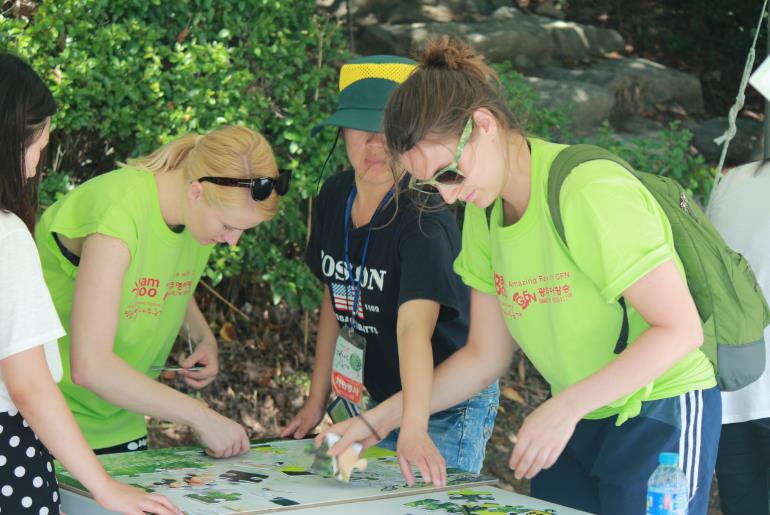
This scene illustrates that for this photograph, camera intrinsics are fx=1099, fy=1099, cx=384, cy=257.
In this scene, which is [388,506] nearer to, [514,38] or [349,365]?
[349,365]

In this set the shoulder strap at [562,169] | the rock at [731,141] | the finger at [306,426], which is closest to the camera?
the shoulder strap at [562,169]

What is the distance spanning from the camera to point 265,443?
316 centimetres

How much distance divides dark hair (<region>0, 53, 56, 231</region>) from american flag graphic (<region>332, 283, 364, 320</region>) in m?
1.04

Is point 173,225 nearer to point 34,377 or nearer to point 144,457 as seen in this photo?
point 144,457

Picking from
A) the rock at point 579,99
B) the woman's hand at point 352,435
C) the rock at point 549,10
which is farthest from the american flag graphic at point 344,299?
the rock at point 549,10

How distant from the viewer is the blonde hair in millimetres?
2967

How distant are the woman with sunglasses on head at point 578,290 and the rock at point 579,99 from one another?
4968 mm

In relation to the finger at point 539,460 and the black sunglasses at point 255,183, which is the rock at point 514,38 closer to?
the black sunglasses at point 255,183

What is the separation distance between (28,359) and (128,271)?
72 centimetres

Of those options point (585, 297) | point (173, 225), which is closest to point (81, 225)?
point (173, 225)

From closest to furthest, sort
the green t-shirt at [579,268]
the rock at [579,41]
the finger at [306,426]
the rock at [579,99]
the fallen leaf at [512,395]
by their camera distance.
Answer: the green t-shirt at [579,268], the finger at [306,426], the fallen leaf at [512,395], the rock at [579,99], the rock at [579,41]

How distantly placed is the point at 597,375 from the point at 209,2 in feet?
11.6

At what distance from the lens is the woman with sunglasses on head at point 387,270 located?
116 inches

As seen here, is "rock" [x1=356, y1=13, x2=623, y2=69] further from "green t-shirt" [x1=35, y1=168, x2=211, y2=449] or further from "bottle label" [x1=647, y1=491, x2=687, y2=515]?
"bottle label" [x1=647, y1=491, x2=687, y2=515]
